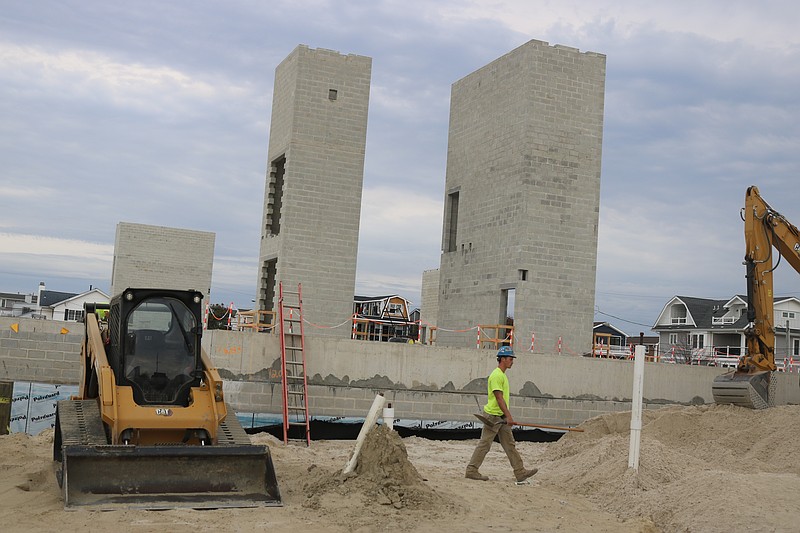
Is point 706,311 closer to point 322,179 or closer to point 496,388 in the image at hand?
point 322,179

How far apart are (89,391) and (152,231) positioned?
1216 inches

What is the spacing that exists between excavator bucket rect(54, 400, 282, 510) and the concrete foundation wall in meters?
7.79

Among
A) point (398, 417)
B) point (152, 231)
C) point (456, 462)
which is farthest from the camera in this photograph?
point (152, 231)

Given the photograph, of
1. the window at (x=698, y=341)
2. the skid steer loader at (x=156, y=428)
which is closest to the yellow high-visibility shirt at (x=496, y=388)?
the skid steer loader at (x=156, y=428)

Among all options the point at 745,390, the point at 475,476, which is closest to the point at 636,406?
the point at 475,476

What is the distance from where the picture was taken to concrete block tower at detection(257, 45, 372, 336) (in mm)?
21656

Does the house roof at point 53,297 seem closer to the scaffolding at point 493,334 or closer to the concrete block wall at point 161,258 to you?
the concrete block wall at point 161,258

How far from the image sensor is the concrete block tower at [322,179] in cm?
2166

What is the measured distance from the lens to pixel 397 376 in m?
18.4

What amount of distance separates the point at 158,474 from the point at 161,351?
145 centimetres

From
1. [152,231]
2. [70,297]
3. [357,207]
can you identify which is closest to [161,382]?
[357,207]

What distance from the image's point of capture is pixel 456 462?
1471 cm

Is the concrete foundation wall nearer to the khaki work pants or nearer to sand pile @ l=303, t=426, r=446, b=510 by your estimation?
the khaki work pants

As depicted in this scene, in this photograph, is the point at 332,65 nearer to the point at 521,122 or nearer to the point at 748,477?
the point at 521,122
